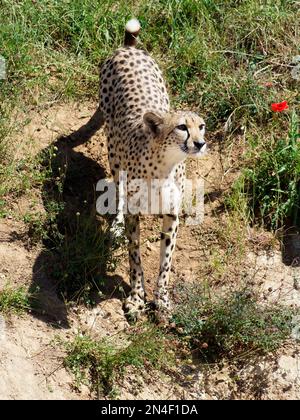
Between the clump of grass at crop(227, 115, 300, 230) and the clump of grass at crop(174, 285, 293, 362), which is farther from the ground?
the clump of grass at crop(227, 115, 300, 230)

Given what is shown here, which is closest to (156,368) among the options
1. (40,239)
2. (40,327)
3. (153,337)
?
(153,337)

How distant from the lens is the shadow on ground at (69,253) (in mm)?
6900

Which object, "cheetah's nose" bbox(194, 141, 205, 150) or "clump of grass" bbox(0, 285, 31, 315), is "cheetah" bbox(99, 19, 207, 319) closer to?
"cheetah's nose" bbox(194, 141, 205, 150)

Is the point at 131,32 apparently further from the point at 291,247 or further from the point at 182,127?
the point at 291,247

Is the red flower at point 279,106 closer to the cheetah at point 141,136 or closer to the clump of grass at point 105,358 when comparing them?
the cheetah at point 141,136

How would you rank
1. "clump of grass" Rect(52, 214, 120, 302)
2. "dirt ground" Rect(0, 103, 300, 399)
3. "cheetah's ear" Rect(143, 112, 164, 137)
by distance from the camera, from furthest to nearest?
"clump of grass" Rect(52, 214, 120, 302)
"cheetah's ear" Rect(143, 112, 164, 137)
"dirt ground" Rect(0, 103, 300, 399)

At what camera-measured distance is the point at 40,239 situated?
7242 mm

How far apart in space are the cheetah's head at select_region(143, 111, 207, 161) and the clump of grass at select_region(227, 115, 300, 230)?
1.15 meters

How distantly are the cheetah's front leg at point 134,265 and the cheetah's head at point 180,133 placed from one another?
60 centimetres

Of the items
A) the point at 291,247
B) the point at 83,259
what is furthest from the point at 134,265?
the point at 291,247

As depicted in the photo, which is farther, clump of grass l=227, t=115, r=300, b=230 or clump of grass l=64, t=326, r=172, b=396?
clump of grass l=227, t=115, r=300, b=230

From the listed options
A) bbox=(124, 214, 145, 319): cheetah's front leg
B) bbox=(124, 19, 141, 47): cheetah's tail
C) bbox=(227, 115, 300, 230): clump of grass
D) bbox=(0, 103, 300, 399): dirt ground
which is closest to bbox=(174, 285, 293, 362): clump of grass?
bbox=(0, 103, 300, 399): dirt ground

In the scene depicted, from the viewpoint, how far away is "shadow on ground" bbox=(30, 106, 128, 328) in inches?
272

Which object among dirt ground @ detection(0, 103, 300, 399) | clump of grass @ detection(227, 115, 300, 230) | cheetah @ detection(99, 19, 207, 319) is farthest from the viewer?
clump of grass @ detection(227, 115, 300, 230)
